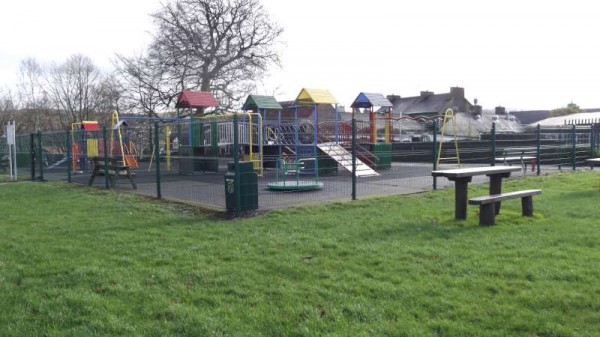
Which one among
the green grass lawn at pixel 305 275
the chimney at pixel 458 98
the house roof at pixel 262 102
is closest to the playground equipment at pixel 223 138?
the house roof at pixel 262 102

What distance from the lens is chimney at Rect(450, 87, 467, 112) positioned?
70750 millimetres

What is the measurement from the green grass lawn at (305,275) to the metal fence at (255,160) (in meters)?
2.49

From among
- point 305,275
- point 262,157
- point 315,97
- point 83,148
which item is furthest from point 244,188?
point 315,97

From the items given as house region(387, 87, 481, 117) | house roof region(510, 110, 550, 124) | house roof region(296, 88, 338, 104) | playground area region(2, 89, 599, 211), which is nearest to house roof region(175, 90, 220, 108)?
playground area region(2, 89, 599, 211)

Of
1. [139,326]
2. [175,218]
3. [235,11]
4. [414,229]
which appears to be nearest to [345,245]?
[414,229]

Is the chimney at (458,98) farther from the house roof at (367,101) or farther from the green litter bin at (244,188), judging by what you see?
the green litter bin at (244,188)

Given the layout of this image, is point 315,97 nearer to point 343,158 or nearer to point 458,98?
point 343,158

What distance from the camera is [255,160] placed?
14945 millimetres

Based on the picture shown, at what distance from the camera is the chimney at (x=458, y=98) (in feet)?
232

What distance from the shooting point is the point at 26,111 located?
4625 cm

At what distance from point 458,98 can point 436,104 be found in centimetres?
295

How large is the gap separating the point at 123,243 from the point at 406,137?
43.4 meters

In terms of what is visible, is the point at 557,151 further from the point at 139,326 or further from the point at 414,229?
the point at 139,326

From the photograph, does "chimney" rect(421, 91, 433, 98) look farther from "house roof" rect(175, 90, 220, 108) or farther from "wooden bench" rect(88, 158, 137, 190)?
"wooden bench" rect(88, 158, 137, 190)
